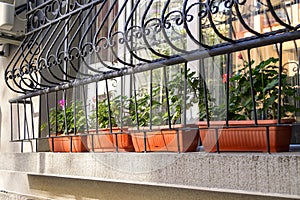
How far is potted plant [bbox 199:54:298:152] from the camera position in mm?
1084

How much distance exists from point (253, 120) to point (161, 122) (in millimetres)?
343

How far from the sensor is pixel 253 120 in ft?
3.75

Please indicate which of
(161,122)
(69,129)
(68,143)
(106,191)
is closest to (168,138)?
(161,122)

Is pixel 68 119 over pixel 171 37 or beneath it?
beneath

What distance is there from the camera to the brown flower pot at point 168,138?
49.7 inches

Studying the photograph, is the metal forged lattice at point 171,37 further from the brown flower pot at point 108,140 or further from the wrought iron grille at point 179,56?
the brown flower pot at point 108,140

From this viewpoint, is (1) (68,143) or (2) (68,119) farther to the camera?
(2) (68,119)

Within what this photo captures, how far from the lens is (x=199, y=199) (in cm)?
120

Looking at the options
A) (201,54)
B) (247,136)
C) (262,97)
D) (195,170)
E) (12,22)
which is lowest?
(195,170)

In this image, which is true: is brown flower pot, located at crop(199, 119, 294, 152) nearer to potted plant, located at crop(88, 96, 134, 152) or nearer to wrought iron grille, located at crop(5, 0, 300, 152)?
wrought iron grille, located at crop(5, 0, 300, 152)

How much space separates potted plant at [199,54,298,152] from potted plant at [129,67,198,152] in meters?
0.08

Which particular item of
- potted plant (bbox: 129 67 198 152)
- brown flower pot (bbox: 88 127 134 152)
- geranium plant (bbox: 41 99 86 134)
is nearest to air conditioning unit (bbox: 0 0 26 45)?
geranium plant (bbox: 41 99 86 134)

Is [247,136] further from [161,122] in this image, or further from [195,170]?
[161,122]

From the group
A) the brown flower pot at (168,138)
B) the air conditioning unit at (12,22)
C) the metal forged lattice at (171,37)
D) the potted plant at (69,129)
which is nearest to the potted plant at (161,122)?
the brown flower pot at (168,138)
